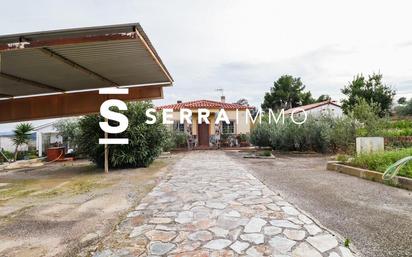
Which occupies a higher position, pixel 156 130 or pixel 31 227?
pixel 156 130

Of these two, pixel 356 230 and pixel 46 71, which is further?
pixel 46 71

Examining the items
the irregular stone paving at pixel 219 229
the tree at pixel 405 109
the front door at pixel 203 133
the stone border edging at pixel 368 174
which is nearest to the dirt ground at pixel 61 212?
the irregular stone paving at pixel 219 229

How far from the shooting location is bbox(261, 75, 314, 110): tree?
50219mm

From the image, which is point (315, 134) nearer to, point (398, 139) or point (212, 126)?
point (398, 139)

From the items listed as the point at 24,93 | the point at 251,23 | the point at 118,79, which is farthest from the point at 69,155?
→ the point at 251,23

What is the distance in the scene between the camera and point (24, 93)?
404 inches

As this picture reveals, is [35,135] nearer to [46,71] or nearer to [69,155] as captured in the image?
[69,155]

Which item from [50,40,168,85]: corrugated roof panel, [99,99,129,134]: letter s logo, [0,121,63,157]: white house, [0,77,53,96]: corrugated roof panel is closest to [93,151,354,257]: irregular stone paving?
[50,40,168,85]: corrugated roof panel

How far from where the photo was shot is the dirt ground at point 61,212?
3656 mm

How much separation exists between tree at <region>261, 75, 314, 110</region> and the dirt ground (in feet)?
146

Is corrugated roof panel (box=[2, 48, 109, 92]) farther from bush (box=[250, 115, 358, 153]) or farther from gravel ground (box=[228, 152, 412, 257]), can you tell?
bush (box=[250, 115, 358, 153])

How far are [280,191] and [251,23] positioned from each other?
26.4 ft

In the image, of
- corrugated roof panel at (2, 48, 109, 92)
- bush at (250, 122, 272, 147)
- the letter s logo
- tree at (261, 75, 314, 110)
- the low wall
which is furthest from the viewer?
tree at (261, 75, 314, 110)

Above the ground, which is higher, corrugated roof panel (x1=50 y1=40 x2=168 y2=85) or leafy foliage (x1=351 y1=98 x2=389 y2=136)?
corrugated roof panel (x1=50 y1=40 x2=168 y2=85)
